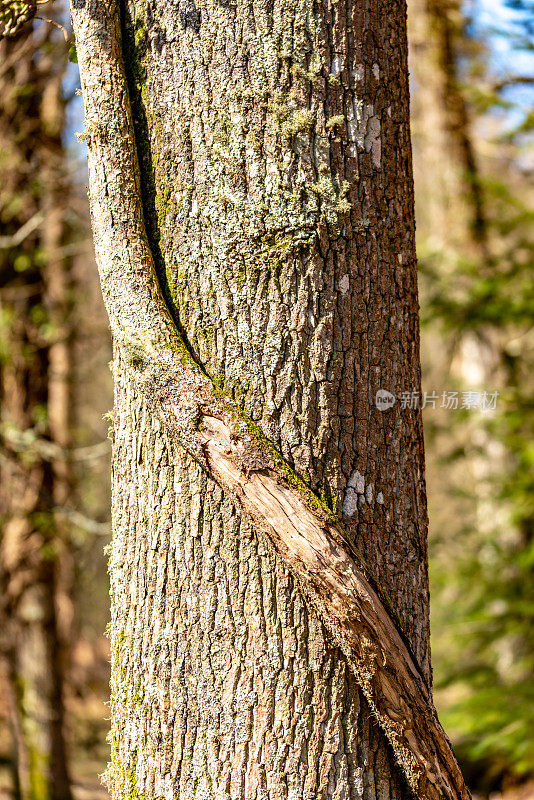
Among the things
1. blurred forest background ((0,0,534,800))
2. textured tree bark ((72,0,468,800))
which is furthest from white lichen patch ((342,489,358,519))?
blurred forest background ((0,0,534,800))

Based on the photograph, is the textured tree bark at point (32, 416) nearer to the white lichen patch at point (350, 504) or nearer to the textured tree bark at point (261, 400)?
the textured tree bark at point (261, 400)

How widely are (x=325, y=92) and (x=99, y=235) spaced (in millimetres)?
500

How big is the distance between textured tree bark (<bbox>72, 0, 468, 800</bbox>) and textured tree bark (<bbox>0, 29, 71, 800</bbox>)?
119 inches

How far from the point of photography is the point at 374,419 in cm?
128

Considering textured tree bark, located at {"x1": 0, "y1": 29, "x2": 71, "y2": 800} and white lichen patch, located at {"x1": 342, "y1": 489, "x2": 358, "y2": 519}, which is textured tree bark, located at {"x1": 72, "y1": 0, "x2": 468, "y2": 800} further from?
textured tree bark, located at {"x1": 0, "y1": 29, "x2": 71, "y2": 800}

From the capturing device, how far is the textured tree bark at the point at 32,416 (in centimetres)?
427

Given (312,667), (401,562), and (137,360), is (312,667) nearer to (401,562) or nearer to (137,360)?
(401,562)

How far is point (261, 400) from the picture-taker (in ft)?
4.04

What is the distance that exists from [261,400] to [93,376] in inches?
203

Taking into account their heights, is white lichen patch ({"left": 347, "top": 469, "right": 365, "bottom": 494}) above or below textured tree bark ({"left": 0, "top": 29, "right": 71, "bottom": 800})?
below

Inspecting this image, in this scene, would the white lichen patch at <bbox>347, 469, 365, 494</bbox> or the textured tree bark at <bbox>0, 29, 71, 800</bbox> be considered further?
the textured tree bark at <bbox>0, 29, 71, 800</bbox>

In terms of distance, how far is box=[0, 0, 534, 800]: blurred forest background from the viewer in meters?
4.19

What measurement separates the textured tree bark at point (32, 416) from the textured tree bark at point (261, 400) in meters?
3.01

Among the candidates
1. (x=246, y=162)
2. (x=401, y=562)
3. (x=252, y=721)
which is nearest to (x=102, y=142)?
(x=246, y=162)
